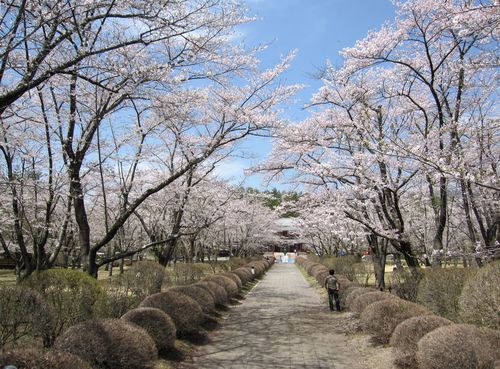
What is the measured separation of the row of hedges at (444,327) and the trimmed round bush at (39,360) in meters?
4.13

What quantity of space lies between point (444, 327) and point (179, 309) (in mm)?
5221

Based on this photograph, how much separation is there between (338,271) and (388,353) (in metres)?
13.7

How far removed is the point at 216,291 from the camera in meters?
13.2

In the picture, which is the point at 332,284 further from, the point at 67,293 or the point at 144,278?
the point at 67,293

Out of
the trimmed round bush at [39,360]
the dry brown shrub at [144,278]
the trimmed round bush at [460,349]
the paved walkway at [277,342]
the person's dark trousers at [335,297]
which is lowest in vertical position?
the paved walkway at [277,342]

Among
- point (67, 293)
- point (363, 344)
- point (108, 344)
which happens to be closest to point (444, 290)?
point (363, 344)

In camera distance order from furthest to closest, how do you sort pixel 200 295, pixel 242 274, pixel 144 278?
pixel 242 274
pixel 144 278
pixel 200 295

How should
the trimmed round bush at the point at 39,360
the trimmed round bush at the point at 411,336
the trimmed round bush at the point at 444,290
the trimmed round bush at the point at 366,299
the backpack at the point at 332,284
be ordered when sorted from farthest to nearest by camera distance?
the backpack at the point at 332,284 → the trimmed round bush at the point at 366,299 → the trimmed round bush at the point at 444,290 → the trimmed round bush at the point at 411,336 → the trimmed round bush at the point at 39,360

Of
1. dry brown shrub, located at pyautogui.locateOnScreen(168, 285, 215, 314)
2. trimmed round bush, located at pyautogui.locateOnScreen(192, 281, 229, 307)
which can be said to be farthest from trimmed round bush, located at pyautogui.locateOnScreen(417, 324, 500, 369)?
trimmed round bush, located at pyautogui.locateOnScreen(192, 281, 229, 307)

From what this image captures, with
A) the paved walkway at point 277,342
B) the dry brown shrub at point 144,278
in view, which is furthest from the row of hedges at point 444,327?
the dry brown shrub at point 144,278

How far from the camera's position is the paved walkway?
25.0 ft

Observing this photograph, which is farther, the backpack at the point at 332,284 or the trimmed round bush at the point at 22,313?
the backpack at the point at 332,284

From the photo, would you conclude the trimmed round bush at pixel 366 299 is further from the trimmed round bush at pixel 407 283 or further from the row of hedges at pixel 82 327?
the row of hedges at pixel 82 327

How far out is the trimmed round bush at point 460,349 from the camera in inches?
201
